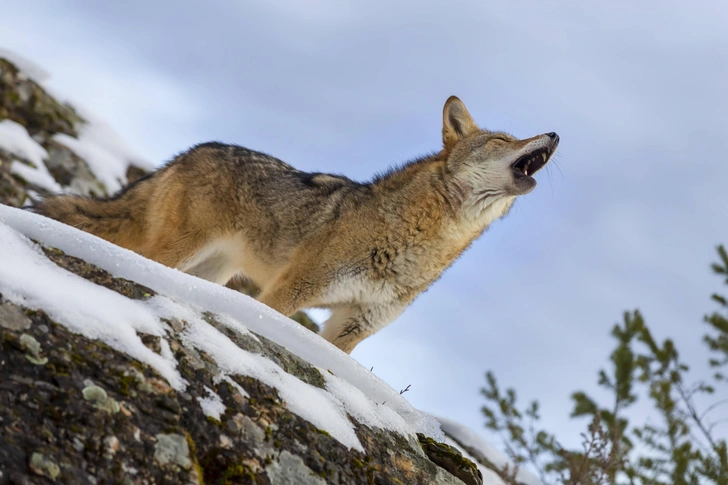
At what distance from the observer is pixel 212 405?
2621 mm

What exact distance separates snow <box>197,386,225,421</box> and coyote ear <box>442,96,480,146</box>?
507 centimetres

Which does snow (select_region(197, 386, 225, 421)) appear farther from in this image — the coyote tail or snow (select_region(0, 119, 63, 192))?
snow (select_region(0, 119, 63, 192))

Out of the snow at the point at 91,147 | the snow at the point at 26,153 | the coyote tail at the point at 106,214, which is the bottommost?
the coyote tail at the point at 106,214

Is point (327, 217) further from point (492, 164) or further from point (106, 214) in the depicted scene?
point (106, 214)

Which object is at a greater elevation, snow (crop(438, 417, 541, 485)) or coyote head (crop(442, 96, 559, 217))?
coyote head (crop(442, 96, 559, 217))

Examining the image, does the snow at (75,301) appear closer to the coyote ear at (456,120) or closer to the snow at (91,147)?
the coyote ear at (456,120)

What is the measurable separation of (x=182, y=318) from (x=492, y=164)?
4543 mm

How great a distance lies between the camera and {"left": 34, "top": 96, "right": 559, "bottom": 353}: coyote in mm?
6195

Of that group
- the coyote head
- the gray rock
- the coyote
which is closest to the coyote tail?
the coyote

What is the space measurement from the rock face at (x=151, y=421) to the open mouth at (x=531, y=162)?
13.4 feet

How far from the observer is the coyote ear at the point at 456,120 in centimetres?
726

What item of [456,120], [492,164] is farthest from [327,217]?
[456,120]

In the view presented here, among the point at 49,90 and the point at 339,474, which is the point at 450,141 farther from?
the point at 49,90

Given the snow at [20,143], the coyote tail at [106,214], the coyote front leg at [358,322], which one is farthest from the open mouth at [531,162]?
the snow at [20,143]
